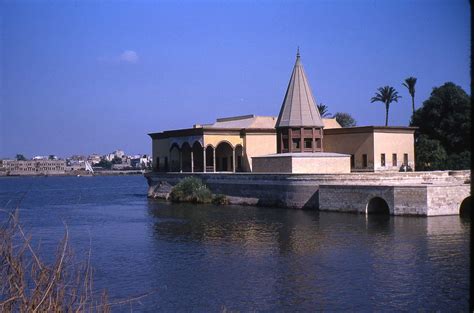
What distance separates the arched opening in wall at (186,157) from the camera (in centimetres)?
5308

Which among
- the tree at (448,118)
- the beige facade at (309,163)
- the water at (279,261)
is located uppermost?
the tree at (448,118)

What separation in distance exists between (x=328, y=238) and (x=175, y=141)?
1180 inches

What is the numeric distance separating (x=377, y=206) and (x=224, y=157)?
2264 cm

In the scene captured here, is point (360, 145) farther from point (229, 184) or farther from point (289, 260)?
point (289, 260)

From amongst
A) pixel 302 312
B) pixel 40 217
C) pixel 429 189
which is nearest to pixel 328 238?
pixel 429 189

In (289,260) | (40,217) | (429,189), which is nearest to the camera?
(289,260)

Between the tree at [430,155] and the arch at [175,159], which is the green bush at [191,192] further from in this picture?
the tree at [430,155]

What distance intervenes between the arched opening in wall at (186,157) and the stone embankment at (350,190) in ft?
14.1

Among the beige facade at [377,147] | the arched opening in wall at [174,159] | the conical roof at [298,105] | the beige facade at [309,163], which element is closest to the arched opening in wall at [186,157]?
Result: the arched opening in wall at [174,159]

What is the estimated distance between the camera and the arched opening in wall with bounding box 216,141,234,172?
174 ft

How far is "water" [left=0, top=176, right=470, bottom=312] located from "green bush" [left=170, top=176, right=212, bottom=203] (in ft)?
37.4

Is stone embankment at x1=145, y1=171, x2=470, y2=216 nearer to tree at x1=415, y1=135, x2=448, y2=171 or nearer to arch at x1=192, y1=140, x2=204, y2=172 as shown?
arch at x1=192, y1=140, x2=204, y2=172

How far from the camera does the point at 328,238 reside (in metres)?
24.0

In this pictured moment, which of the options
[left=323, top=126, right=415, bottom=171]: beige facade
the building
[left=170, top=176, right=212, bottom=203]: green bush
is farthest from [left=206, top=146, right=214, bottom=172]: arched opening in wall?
[left=323, top=126, right=415, bottom=171]: beige facade
